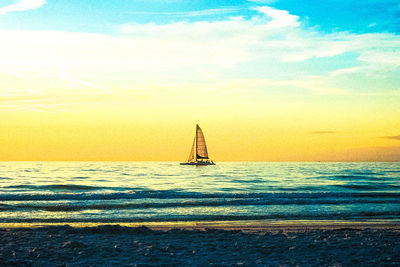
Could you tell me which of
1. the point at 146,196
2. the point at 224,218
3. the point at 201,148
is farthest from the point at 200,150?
the point at 224,218

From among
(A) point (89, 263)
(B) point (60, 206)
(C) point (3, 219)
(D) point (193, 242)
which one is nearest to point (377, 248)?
(D) point (193, 242)

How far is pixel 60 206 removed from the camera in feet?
76.7

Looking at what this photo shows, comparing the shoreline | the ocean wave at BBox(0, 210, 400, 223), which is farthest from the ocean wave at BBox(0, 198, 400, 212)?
the shoreline

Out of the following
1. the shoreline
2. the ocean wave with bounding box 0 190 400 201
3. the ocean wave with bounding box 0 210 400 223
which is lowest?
the ocean wave with bounding box 0 190 400 201

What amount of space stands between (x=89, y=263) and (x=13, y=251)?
2.32 meters

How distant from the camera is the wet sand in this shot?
29.8ft

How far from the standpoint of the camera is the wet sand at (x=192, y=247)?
9086mm

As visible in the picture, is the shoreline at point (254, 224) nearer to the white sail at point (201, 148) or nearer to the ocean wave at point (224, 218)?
the ocean wave at point (224, 218)

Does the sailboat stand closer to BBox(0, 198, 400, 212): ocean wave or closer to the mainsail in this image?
the mainsail

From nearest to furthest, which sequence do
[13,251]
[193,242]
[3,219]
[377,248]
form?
[13,251] → [377,248] → [193,242] → [3,219]

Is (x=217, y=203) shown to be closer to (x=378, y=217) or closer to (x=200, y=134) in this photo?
(x=378, y=217)

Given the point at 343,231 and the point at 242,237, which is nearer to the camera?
the point at 242,237

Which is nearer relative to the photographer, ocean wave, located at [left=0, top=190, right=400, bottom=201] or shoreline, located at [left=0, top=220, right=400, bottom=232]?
shoreline, located at [left=0, top=220, right=400, bottom=232]

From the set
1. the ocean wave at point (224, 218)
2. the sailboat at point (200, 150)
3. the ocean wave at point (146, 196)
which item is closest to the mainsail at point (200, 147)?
the sailboat at point (200, 150)
